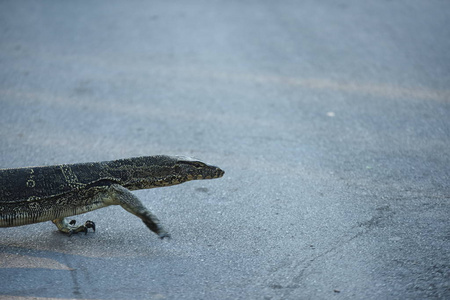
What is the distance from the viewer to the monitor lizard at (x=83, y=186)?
3705mm

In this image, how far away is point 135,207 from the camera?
12.3 feet

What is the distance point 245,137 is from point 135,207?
8.24ft

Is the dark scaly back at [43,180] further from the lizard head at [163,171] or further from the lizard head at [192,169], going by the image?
the lizard head at [192,169]

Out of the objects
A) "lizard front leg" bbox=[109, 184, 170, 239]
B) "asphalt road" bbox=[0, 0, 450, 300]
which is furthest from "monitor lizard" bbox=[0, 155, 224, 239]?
"asphalt road" bbox=[0, 0, 450, 300]

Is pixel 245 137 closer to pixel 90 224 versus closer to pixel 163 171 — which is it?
pixel 163 171

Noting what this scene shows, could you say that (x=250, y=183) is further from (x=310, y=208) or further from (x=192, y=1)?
(x=192, y=1)

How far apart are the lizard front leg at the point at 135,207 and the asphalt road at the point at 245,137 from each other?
11.0 inches

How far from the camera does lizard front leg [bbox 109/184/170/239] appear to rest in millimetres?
3643

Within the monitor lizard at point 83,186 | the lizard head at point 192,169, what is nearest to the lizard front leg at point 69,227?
the monitor lizard at point 83,186

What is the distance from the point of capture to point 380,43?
29.3ft

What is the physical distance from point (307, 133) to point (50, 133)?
9.95ft

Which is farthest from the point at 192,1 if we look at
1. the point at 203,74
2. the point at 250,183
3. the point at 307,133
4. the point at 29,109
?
the point at 250,183

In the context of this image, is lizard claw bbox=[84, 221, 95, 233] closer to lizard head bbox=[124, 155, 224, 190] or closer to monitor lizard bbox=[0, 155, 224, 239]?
monitor lizard bbox=[0, 155, 224, 239]

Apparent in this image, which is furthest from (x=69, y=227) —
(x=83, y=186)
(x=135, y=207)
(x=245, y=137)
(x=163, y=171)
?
(x=245, y=137)
